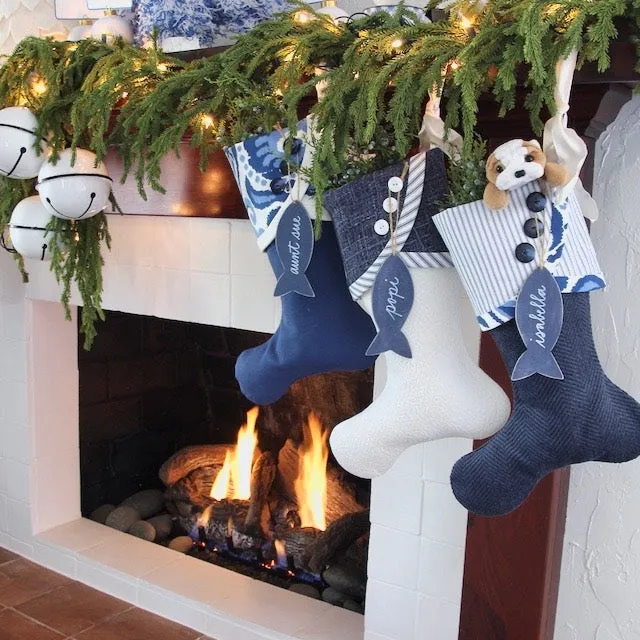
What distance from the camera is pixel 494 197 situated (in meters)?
0.85

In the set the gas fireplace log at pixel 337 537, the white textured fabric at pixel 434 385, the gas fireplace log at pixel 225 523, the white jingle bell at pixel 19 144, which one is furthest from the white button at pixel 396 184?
the gas fireplace log at pixel 225 523

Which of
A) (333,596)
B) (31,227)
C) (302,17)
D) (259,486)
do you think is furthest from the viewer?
(259,486)

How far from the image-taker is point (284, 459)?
2057 millimetres

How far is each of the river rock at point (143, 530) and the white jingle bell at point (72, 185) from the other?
102 centimetres

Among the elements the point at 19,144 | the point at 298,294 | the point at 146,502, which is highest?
the point at 19,144

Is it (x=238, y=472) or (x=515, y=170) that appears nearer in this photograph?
(x=515, y=170)

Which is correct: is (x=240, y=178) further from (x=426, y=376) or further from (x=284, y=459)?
(x=284, y=459)

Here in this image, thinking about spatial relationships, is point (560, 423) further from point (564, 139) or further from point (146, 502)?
point (146, 502)

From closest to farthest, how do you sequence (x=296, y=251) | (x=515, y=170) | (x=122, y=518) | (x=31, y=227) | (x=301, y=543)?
(x=515, y=170) → (x=296, y=251) → (x=31, y=227) → (x=301, y=543) → (x=122, y=518)

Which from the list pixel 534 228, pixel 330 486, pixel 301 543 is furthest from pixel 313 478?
pixel 534 228

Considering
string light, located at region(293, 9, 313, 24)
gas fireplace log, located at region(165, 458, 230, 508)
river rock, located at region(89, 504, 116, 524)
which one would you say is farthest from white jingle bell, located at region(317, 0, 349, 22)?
river rock, located at region(89, 504, 116, 524)

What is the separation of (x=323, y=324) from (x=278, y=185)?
0.21 meters

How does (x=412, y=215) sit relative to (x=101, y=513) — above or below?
above

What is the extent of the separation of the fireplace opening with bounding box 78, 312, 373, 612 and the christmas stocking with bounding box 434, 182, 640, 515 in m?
0.99
